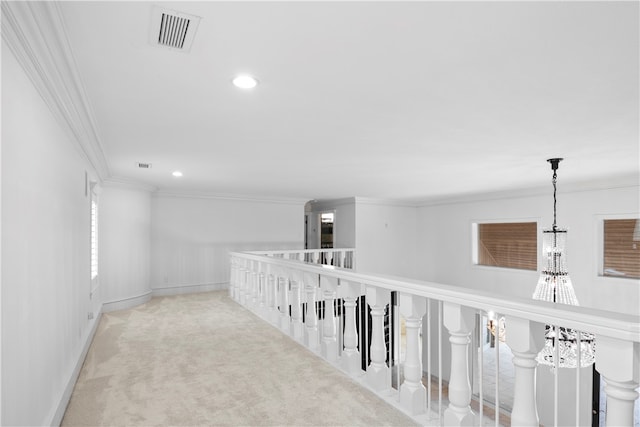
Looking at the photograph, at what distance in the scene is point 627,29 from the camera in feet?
5.02

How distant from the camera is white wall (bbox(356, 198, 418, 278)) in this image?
8.88 meters

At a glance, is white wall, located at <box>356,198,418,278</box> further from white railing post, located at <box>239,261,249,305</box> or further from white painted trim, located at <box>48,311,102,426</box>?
white painted trim, located at <box>48,311,102,426</box>

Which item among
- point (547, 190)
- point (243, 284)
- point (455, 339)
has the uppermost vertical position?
point (547, 190)

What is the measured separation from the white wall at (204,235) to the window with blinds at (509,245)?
14.7ft

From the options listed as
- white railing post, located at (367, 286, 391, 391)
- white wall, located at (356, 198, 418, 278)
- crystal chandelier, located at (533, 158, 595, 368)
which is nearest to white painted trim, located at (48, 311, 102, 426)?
white railing post, located at (367, 286, 391, 391)

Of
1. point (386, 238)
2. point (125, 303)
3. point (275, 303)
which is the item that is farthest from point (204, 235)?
point (386, 238)

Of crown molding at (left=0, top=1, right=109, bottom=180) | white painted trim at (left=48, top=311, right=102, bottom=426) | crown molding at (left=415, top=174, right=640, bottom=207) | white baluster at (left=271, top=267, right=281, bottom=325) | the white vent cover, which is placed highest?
the white vent cover

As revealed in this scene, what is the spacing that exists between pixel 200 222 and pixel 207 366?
192 inches

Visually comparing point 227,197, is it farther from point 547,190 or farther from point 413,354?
point 413,354

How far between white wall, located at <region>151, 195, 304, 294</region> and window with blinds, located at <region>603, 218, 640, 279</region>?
6058 millimetres

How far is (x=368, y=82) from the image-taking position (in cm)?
206

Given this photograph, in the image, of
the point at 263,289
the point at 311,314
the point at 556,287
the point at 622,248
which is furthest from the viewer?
the point at 622,248

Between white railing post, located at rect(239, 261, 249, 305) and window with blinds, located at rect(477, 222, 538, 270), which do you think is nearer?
white railing post, located at rect(239, 261, 249, 305)

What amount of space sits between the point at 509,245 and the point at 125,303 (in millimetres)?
7213
